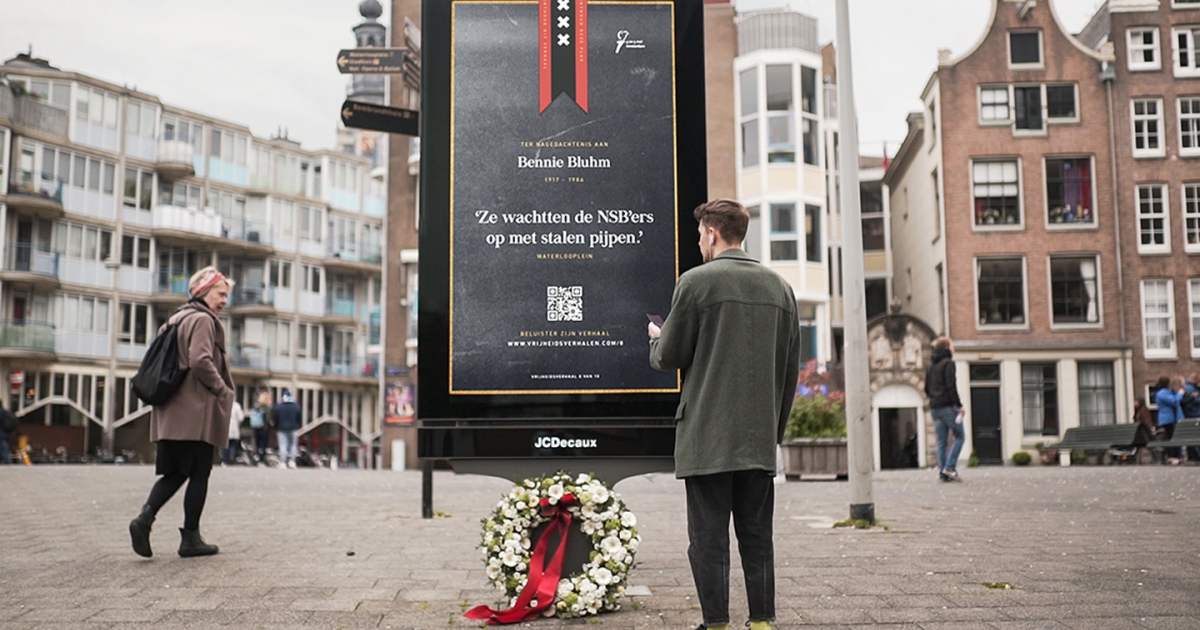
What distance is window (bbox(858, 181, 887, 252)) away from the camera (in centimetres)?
4838

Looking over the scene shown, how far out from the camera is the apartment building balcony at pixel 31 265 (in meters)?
51.8

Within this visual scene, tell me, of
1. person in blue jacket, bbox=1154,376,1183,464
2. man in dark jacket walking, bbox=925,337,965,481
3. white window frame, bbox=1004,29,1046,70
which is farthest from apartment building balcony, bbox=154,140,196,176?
man in dark jacket walking, bbox=925,337,965,481

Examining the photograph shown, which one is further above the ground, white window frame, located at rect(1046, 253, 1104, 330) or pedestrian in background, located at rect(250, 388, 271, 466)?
white window frame, located at rect(1046, 253, 1104, 330)

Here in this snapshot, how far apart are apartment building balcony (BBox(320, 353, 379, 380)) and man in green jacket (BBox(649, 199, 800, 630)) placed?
67613mm

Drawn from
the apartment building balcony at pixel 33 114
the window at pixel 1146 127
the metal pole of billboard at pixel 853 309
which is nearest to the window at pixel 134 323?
the apartment building balcony at pixel 33 114

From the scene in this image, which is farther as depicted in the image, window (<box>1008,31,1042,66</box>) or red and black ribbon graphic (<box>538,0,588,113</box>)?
window (<box>1008,31,1042,66</box>)

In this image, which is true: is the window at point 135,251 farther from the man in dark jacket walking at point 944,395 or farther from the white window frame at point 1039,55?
the man in dark jacket walking at point 944,395

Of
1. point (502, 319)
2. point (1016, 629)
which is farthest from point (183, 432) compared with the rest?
point (1016, 629)

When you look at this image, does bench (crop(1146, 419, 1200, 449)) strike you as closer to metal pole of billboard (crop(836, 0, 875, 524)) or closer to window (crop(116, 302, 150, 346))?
metal pole of billboard (crop(836, 0, 875, 524))

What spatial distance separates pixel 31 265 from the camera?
5297 centimetres

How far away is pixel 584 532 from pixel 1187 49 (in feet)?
125

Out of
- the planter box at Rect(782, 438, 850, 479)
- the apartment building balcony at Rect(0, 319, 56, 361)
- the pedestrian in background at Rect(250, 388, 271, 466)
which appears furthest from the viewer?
the apartment building balcony at Rect(0, 319, 56, 361)

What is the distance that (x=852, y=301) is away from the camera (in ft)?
36.0

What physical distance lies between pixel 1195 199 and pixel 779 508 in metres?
29.6
